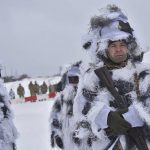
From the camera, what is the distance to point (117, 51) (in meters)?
5.14

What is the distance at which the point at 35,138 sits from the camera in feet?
49.4

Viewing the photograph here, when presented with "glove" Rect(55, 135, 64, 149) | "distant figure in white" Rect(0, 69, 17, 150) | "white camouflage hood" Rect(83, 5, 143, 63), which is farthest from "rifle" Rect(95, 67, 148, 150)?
"distant figure in white" Rect(0, 69, 17, 150)

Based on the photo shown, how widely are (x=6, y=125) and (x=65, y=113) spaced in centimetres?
85

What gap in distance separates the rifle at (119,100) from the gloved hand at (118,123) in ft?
0.25

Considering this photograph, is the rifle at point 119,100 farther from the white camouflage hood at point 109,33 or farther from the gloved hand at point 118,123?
the white camouflage hood at point 109,33

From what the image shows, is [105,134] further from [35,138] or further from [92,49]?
[35,138]

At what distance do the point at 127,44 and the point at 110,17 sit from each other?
0.27m

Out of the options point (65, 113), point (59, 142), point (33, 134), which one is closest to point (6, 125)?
point (59, 142)

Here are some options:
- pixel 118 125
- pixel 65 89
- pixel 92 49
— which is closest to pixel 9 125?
pixel 65 89

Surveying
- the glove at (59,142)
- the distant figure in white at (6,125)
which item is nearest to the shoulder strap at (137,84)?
the glove at (59,142)

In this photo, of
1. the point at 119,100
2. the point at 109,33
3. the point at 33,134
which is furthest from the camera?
the point at 33,134

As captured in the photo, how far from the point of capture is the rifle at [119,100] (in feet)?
15.8

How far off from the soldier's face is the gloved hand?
18.8 inches

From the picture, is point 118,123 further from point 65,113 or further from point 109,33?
point 65,113
